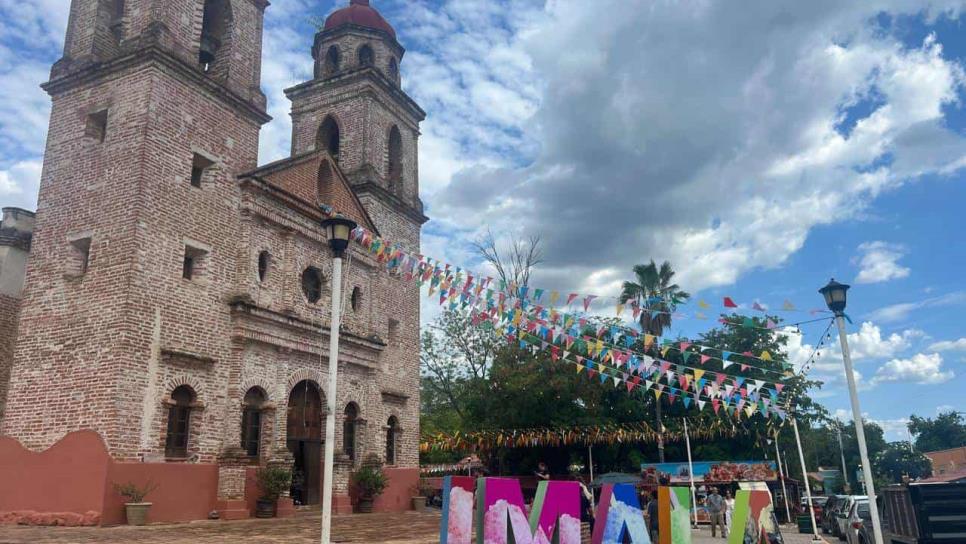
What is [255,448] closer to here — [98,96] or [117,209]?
[117,209]

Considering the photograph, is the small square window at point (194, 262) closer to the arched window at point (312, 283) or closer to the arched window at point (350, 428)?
the arched window at point (312, 283)

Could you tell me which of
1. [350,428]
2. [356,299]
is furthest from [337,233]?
[356,299]

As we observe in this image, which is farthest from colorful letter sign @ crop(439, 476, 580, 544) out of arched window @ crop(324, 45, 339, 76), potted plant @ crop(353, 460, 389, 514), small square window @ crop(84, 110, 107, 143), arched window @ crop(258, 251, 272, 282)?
arched window @ crop(324, 45, 339, 76)

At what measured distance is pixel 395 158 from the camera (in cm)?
2661

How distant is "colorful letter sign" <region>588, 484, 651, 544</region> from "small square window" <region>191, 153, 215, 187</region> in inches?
533

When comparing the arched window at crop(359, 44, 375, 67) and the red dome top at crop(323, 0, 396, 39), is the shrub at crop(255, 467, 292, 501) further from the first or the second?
the red dome top at crop(323, 0, 396, 39)

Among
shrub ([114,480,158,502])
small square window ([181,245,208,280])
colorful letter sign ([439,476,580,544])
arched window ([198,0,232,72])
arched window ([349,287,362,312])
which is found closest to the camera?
colorful letter sign ([439,476,580,544])

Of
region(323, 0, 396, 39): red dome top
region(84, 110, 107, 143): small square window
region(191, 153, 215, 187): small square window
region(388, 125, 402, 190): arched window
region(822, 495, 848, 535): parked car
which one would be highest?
region(323, 0, 396, 39): red dome top

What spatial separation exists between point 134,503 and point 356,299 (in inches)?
398

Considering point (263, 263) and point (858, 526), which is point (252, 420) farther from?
point (858, 526)

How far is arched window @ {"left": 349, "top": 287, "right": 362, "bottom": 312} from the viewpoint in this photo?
73.2 ft

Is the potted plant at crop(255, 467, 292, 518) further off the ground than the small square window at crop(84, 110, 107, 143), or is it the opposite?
the small square window at crop(84, 110, 107, 143)

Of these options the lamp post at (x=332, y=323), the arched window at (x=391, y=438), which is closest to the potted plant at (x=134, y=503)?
the lamp post at (x=332, y=323)

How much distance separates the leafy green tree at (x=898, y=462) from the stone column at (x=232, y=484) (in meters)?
74.8
